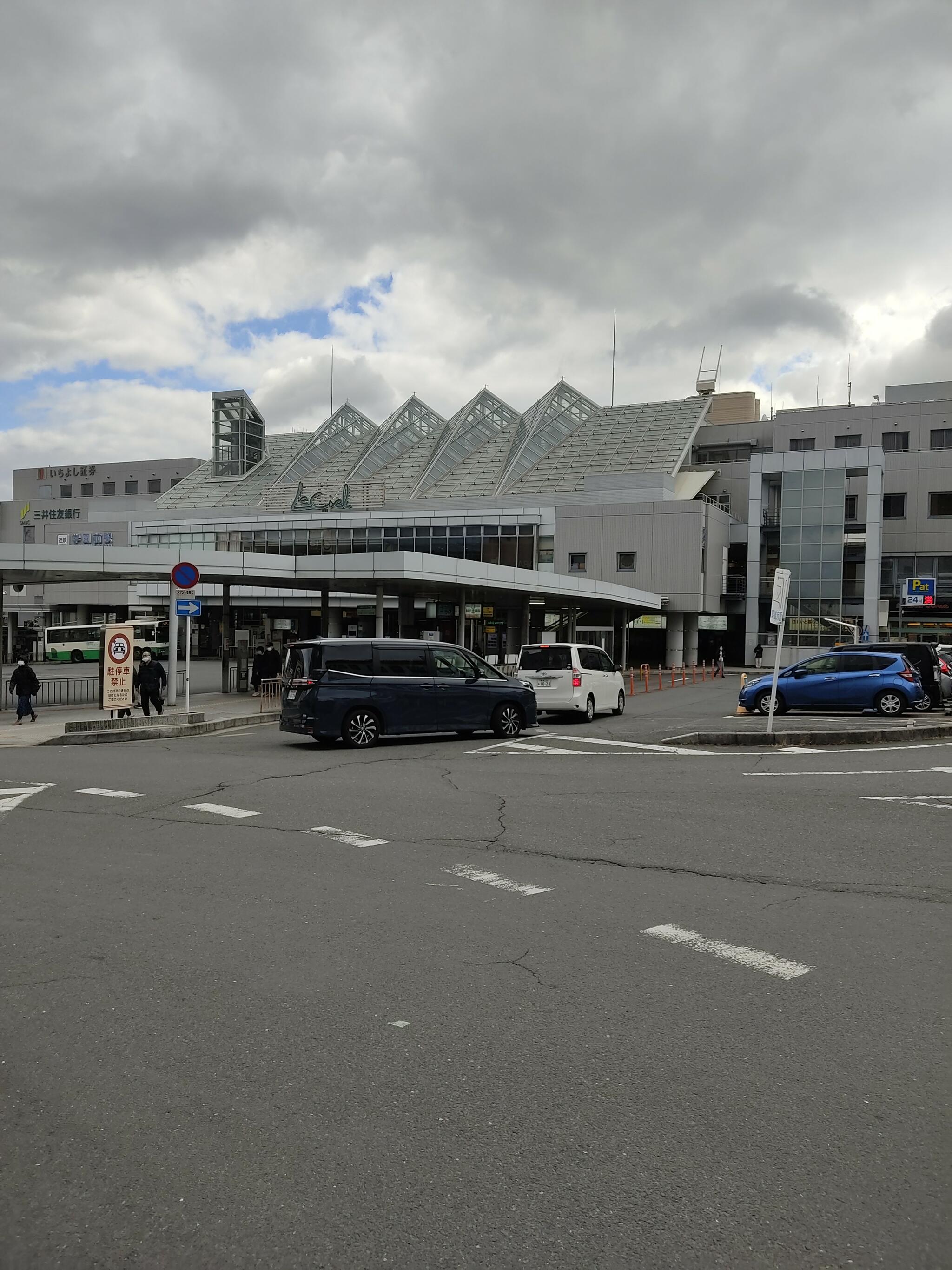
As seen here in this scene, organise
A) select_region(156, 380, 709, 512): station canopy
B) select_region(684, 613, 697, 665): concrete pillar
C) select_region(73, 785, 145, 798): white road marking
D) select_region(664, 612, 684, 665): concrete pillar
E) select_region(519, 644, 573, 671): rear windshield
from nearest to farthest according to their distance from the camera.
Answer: select_region(73, 785, 145, 798): white road marking, select_region(519, 644, 573, 671): rear windshield, select_region(664, 612, 684, 665): concrete pillar, select_region(684, 613, 697, 665): concrete pillar, select_region(156, 380, 709, 512): station canopy

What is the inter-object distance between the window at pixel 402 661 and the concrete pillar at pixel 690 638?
47.5 metres

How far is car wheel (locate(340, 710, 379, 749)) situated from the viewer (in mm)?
17000

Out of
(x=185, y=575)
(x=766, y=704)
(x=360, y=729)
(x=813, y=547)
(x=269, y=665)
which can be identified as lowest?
(x=360, y=729)

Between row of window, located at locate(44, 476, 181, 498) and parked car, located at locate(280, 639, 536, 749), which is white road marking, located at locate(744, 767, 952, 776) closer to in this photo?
parked car, located at locate(280, 639, 536, 749)

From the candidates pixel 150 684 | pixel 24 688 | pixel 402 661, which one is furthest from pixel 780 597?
pixel 24 688

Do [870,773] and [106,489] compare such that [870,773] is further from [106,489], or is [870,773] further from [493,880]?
[106,489]

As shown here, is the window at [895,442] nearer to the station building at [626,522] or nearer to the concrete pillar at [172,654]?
the station building at [626,522]

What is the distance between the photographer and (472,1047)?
175 inches

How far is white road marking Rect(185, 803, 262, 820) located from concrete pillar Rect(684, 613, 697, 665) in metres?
54.4

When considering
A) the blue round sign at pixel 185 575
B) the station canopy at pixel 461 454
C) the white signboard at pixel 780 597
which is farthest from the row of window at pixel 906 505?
the blue round sign at pixel 185 575

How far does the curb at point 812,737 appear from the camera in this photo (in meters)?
17.8

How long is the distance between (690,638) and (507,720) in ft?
153

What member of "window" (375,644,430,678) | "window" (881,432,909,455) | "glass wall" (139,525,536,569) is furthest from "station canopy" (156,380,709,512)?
"window" (375,644,430,678)

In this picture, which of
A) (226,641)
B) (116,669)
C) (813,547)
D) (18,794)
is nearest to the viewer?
(18,794)
